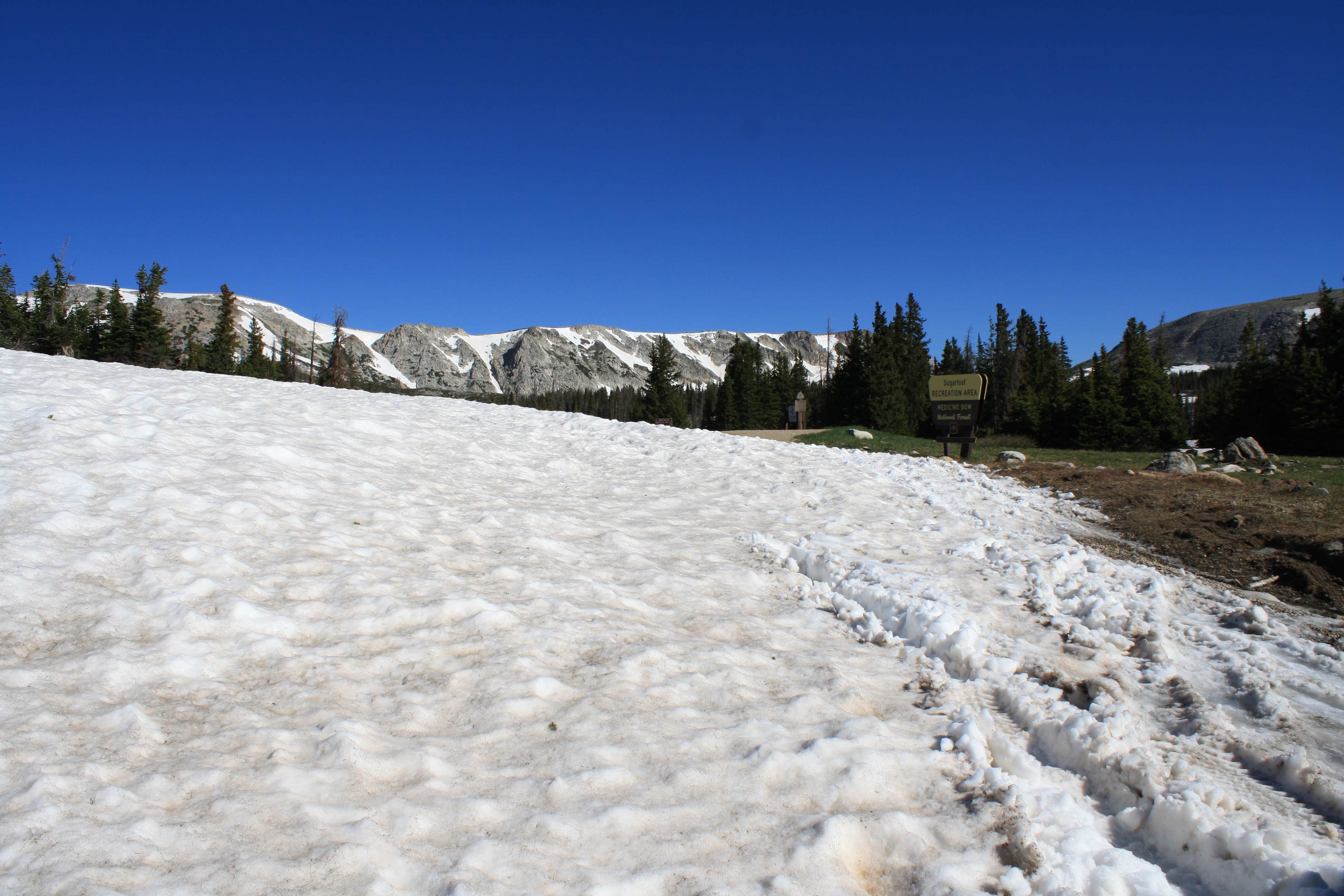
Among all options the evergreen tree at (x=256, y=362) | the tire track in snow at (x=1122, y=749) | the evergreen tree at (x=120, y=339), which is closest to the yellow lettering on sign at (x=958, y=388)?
the tire track in snow at (x=1122, y=749)

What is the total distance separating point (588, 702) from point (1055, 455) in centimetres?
2154

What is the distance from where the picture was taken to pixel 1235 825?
3.04 meters

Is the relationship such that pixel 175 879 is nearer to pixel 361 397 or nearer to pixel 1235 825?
pixel 1235 825

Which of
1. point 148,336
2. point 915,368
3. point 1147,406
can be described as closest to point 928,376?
point 915,368

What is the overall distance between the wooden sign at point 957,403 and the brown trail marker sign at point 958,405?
0.4 inches

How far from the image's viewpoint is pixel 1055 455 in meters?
20.9

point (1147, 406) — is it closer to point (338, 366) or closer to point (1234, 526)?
point (1234, 526)

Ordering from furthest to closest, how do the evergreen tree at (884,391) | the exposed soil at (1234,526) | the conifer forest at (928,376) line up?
the evergreen tree at (884,391), the conifer forest at (928,376), the exposed soil at (1234,526)

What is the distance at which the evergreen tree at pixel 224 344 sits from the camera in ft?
237

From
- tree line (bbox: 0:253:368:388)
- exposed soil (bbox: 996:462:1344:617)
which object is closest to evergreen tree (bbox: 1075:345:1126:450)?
exposed soil (bbox: 996:462:1344:617)

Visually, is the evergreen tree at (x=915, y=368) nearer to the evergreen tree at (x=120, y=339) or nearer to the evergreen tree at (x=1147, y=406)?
the evergreen tree at (x=1147, y=406)

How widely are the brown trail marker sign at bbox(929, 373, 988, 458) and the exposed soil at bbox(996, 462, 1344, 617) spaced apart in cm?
485

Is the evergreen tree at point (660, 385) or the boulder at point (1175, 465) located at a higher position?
the evergreen tree at point (660, 385)

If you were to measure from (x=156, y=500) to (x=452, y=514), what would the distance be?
8.91 ft
